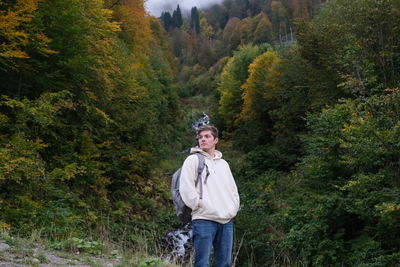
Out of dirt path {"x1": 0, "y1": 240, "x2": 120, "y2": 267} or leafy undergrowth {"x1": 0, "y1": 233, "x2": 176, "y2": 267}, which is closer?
dirt path {"x1": 0, "y1": 240, "x2": 120, "y2": 267}

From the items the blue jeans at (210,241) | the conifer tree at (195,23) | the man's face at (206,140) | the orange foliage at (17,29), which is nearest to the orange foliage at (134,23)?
the orange foliage at (17,29)

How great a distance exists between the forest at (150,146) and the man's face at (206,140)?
310cm

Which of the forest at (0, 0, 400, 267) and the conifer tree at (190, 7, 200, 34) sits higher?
the conifer tree at (190, 7, 200, 34)

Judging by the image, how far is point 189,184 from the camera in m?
3.52

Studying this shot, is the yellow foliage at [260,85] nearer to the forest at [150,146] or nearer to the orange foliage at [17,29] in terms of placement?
the forest at [150,146]

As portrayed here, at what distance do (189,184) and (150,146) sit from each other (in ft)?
43.7

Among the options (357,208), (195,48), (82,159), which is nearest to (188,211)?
(357,208)

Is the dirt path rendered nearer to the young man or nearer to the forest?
the forest

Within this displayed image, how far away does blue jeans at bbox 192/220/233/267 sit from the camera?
3518mm

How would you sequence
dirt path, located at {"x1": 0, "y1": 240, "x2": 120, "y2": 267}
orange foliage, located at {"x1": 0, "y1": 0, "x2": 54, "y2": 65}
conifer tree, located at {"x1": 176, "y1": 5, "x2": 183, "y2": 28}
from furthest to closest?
conifer tree, located at {"x1": 176, "y1": 5, "x2": 183, "y2": 28}
orange foliage, located at {"x1": 0, "y1": 0, "x2": 54, "y2": 65}
dirt path, located at {"x1": 0, "y1": 240, "x2": 120, "y2": 267}

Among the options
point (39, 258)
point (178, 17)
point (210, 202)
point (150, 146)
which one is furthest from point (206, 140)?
point (178, 17)

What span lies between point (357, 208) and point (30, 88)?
33.1 feet

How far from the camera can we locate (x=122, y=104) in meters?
15.1

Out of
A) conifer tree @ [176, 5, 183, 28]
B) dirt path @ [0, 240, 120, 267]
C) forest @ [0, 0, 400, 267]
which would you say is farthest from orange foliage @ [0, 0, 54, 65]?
conifer tree @ [176, 5, 183, 28]
